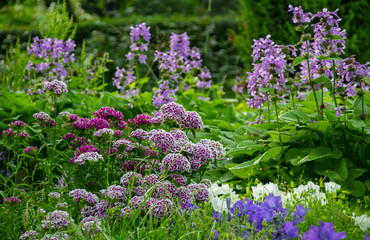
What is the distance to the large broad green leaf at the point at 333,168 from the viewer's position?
9.30 ft

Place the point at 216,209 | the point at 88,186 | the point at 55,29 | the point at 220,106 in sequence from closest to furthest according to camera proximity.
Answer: the point at 216,209 < the point at 88,186 < the point at 55,29 < the point at 220,106

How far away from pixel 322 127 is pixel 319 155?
19 cm

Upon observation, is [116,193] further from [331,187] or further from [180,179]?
[331,187]

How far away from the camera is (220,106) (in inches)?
197

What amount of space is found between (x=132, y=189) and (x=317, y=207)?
0.91 metres

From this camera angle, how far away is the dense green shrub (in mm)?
5513

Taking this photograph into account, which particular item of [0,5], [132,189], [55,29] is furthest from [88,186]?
[0,5]

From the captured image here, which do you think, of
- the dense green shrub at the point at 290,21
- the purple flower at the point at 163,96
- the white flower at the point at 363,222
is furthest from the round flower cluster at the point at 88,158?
the dense green shrub at the point at 290,21

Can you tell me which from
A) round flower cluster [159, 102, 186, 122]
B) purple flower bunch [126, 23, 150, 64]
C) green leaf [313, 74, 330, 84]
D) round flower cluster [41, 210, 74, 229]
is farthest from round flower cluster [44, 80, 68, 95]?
green leaf [313, 74, 330, 84]

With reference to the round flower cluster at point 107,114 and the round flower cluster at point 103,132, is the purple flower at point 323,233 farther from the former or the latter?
the round flower cluster at point 107,114

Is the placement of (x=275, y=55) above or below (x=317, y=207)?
above

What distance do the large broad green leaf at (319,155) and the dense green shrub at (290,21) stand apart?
2.23 meters

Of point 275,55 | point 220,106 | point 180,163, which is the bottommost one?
point 220,106

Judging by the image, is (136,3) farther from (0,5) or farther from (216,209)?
(216,209)
